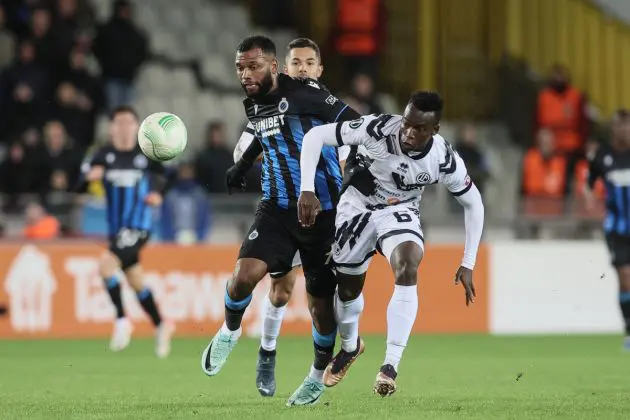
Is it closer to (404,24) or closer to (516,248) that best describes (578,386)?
(516,248)

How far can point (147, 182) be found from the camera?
43.3 feet

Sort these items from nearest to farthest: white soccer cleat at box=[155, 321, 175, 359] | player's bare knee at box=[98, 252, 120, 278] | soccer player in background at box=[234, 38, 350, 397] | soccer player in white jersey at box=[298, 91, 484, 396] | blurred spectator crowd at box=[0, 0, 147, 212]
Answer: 1. soccer player in white jersey at box=[298, 91, 484, 396]
2. soccer player in background at box=[234, 38, 350, 397]
3. white soccer cleat at box=[155, 321, 175, 359]
4. player's bare knee at box=[98, 252, 120, 278]
5. blurred spectator crowd at box=[0, 0, 147, 212]

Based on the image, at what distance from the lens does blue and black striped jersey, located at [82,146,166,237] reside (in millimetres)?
12906

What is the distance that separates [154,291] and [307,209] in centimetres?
736

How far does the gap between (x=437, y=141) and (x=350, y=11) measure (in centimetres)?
1047

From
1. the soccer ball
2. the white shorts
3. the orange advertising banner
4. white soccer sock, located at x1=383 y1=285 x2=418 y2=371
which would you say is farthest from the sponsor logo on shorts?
the orange advertising banner

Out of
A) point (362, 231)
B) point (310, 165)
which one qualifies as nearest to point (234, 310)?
point (362, 231)

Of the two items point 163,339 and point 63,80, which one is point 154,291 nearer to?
point 163,339

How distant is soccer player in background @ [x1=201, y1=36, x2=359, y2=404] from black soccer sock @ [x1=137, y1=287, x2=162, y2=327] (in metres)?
4.66

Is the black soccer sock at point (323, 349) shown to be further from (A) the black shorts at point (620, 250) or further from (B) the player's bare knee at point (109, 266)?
(A) the black shorts at point (620, 250)

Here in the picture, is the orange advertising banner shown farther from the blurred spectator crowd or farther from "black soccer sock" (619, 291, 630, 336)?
"black soccer sock" (619, 291, 630, 336)

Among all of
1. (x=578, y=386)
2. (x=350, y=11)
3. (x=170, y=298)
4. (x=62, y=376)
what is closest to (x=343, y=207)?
(x=578, y=386)

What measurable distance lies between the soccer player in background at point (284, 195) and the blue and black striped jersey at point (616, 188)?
19.0 ft

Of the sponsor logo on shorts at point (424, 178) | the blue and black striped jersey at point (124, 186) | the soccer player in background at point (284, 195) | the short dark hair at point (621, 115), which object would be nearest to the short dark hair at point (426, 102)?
the sponsor logo on shorts at point (424, 178)
